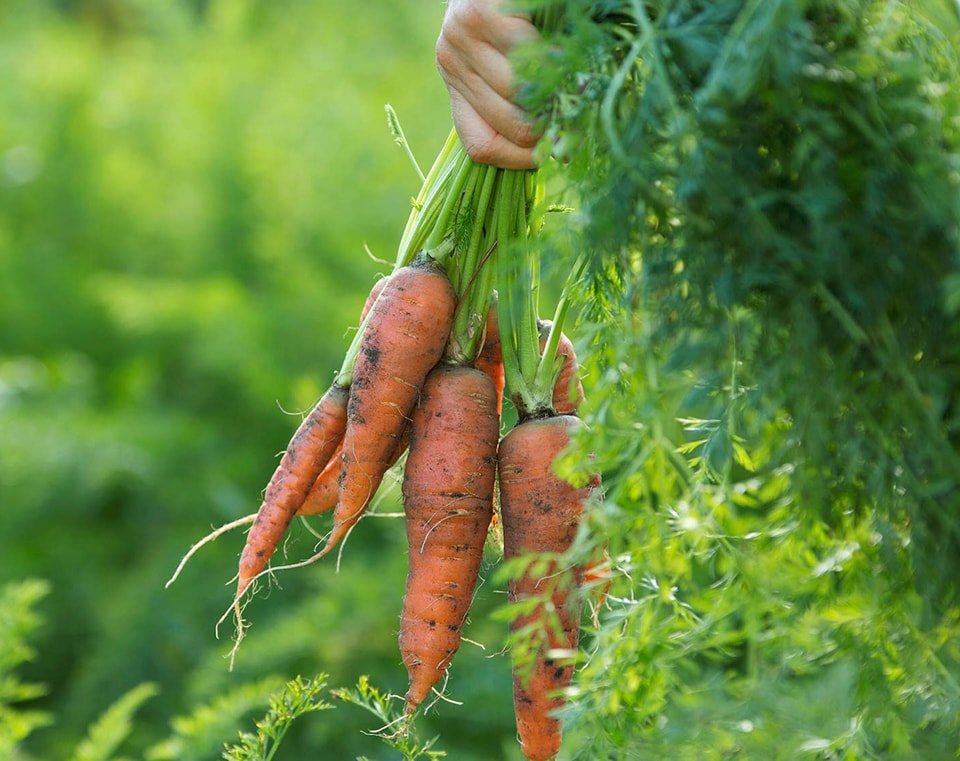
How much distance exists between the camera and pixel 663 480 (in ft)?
2.77

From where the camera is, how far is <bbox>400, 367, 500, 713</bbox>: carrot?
1.24 meters

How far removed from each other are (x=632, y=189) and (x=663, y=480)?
8.2 inches

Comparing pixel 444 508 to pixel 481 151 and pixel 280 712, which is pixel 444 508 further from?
pixel 481 151

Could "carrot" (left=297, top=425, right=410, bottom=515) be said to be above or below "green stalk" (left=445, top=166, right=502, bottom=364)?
below

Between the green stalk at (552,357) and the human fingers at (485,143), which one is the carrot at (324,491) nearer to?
the green stalk at (552,357)

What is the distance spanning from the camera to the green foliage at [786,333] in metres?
0.76

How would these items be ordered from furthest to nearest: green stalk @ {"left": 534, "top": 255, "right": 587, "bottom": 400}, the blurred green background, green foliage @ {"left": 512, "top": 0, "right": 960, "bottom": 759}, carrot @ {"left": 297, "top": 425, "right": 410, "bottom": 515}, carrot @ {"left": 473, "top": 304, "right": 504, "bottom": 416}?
the blurred green background
carrot @ {"left": 297, "top": 425, "right": 410, "bottom": 515}
carrot @ {"left": 473, "top": 304, "right": 504, "bottom": 416}
green stalk @ {"left": 534, "top": 255, "right": 587, "bottom": 400}
green foliage @ {"left": 512, "top": 0, "right": 960, "bottom": 759}

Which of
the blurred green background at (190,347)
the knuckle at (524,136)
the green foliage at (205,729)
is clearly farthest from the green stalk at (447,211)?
the blurred green background at (190,347)

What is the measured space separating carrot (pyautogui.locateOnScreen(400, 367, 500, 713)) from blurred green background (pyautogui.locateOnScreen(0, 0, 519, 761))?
0.68 metres

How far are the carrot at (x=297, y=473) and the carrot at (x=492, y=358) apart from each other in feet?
0.44

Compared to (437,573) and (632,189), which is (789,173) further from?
(437,573)

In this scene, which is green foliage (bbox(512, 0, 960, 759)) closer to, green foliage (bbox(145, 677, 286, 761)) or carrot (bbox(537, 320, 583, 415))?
carrot (bbox(537, 320, 583, 415))

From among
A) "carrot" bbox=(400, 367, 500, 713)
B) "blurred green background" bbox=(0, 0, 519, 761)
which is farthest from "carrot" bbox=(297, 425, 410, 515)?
"blurred green background" bbox=(0, 0, 519, 761)

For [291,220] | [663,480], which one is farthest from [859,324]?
[291,220]
